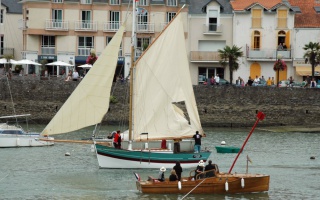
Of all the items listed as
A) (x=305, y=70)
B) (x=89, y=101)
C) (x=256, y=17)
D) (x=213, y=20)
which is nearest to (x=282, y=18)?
(x=256, y=17)

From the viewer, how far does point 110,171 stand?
74.5 meters

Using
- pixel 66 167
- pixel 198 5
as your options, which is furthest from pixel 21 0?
pixel 66 167

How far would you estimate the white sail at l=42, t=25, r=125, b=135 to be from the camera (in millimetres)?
73250

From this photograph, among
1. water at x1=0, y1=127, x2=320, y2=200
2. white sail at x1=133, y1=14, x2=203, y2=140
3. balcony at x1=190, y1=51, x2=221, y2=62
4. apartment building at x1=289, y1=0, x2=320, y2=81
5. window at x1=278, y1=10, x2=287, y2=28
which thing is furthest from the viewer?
window at x1=278, y1=10, x2=287, y2=28

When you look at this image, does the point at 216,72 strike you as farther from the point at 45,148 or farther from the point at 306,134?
the point at 45,148

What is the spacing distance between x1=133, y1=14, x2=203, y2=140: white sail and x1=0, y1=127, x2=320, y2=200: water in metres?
3.44

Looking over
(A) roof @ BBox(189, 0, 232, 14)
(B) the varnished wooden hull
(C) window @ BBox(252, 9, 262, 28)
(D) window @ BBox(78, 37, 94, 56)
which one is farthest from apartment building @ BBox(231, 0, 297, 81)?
(B) the varnished wooden hull

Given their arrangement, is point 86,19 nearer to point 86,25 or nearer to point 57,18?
point 86,25

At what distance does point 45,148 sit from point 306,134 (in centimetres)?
2874

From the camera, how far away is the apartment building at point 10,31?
139 metres

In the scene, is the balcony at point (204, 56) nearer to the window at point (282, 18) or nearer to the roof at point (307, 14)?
the window at point (282, 18)

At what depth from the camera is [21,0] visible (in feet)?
451

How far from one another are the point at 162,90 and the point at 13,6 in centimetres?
7024

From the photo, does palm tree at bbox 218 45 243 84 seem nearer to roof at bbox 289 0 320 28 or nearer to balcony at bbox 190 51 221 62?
balcony at bbox 190 51 221 62
